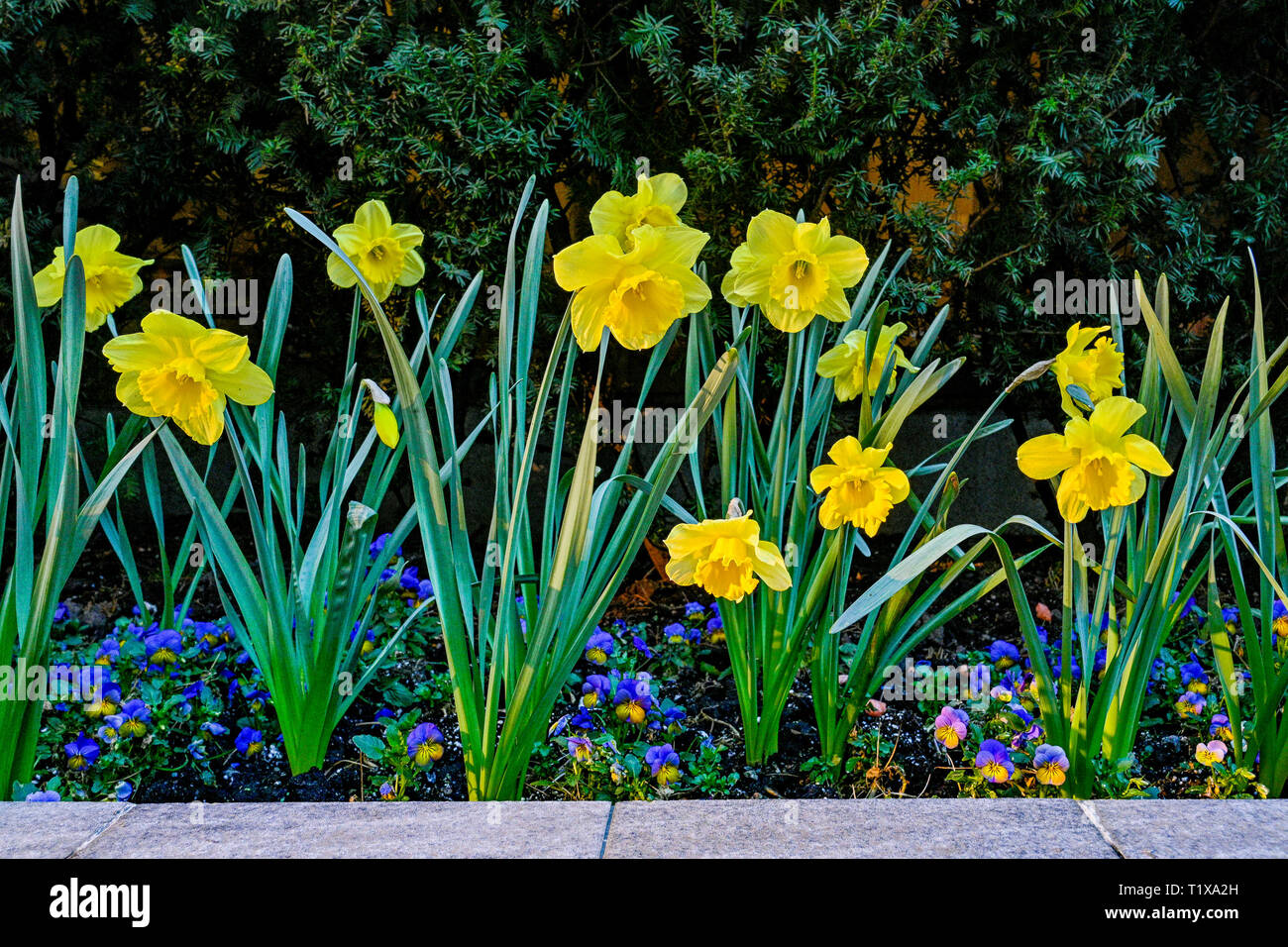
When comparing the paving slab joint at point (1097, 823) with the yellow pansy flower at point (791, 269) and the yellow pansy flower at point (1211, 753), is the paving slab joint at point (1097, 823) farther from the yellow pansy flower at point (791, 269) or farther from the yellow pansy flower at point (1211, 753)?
the yellow pansy flower at point (791, 269)

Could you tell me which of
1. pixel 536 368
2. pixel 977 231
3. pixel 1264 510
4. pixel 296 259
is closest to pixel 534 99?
pixel 536 368

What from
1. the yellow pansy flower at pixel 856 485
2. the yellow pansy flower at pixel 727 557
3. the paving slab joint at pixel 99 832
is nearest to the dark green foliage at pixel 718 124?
the yellow pansy flower at pixel 856 485

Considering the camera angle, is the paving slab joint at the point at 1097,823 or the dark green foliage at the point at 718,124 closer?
the paving slab joint at the point at 1097,823

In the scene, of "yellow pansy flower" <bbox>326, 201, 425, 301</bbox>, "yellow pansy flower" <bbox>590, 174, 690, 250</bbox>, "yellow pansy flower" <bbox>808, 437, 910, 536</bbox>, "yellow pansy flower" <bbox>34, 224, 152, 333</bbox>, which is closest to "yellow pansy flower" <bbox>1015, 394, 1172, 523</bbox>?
"yellow pansy flower" <bbox>808, 437, 910, 536</bbox>

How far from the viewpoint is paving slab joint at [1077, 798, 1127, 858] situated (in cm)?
107

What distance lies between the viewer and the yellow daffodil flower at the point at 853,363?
1.48m

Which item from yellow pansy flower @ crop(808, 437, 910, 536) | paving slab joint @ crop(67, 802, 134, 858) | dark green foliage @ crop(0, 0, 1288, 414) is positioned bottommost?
paving slab joint @ crop(67, 802, 134, 858)

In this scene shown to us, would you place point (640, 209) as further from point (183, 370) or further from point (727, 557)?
point (183, 370)

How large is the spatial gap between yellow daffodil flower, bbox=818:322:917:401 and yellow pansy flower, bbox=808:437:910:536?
15cm

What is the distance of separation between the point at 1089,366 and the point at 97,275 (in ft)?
5.29

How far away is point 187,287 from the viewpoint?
106 inches

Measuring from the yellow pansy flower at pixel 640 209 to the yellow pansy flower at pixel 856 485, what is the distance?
41 centimetres

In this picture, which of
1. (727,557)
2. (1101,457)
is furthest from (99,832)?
(1101,457)

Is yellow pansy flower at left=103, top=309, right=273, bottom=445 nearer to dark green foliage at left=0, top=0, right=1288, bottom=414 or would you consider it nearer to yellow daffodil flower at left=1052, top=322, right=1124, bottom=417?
dark green foliage at left=0, top=0, right=1288, bottom=414
